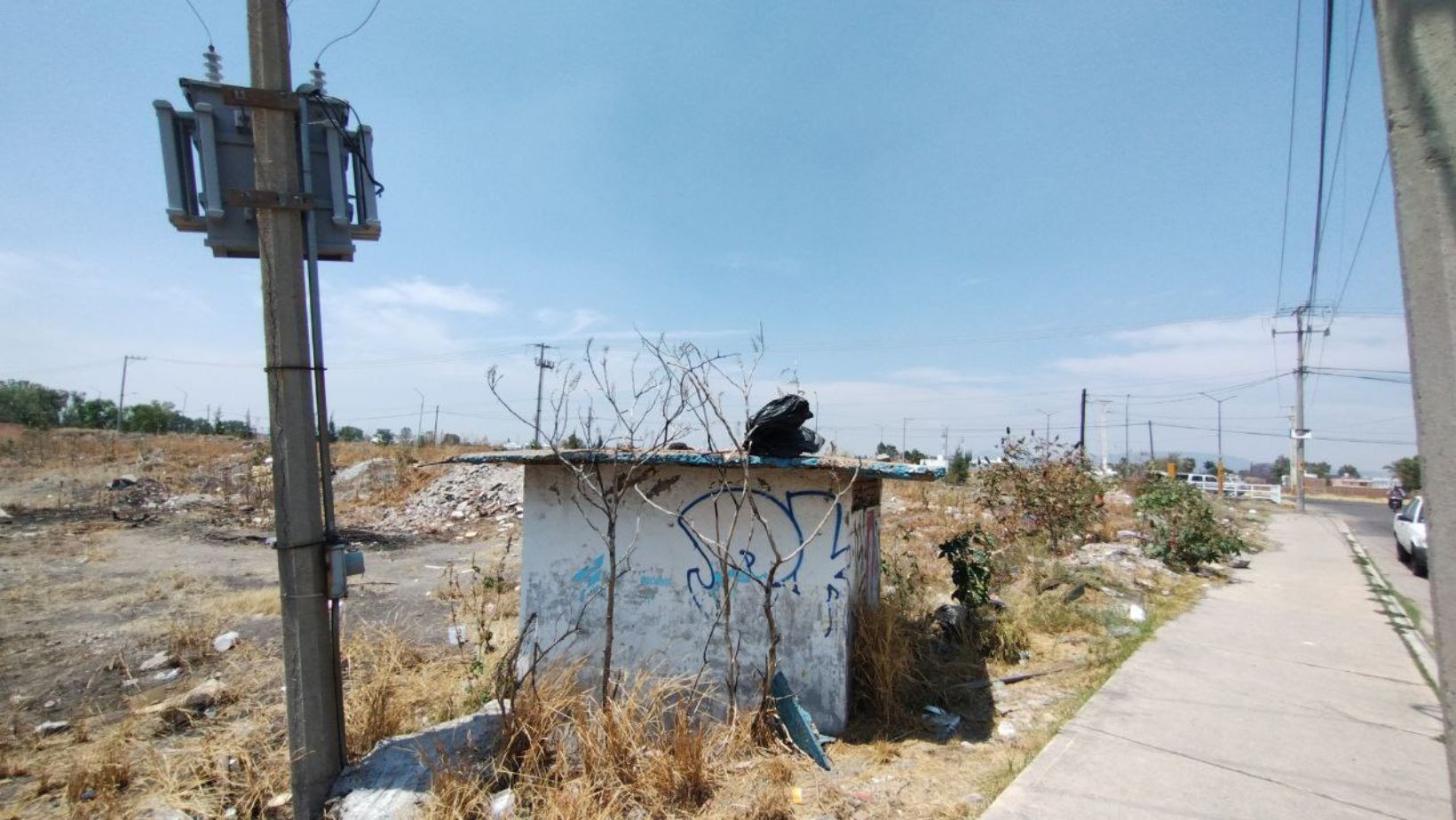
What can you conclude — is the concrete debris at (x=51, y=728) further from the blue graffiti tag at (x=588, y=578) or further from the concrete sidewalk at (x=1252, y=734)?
the concrete sidewalk at (x=1252, y=734)

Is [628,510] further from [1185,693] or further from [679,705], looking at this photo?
[1185,693]

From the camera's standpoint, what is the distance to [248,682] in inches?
224

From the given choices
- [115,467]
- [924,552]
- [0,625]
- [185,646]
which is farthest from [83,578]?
[115,467]

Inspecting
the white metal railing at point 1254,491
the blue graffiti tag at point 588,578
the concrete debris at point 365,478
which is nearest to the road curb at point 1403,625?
the blue graffiti tag at point 588,578

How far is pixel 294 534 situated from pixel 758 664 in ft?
10.5

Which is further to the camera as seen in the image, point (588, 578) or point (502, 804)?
point (588, 578)

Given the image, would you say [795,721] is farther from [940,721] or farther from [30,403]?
[30,403]

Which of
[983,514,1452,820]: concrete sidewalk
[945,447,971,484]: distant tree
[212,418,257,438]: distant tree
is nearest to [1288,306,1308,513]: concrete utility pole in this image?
[945,447,971,484]: distant tree

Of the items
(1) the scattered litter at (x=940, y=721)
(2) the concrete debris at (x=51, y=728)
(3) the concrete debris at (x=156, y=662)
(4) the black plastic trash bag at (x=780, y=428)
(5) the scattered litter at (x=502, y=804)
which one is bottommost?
(1) the scattered litter at (x=940, y=721)

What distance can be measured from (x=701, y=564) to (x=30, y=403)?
59605 mm

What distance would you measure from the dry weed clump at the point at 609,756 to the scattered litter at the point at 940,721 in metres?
1.62

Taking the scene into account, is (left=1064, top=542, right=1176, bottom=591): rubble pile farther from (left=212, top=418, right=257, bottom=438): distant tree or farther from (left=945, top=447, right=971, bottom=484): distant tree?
(left=212, top=418, right=257, bottom=438): distant tree

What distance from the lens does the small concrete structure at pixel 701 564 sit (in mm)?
4836

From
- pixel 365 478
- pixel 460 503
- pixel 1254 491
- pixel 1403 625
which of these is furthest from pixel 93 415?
pixel 1254 491
